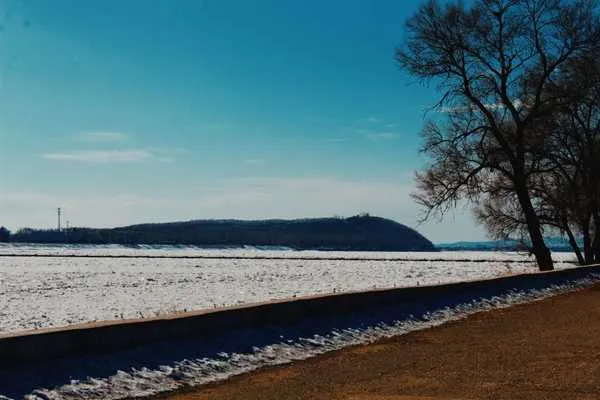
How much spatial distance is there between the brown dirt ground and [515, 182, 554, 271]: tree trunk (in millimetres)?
18366

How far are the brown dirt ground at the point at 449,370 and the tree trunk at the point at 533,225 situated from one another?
18366 mm

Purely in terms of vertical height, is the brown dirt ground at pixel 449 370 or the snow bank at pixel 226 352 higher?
the snow bank at pixel 226 352

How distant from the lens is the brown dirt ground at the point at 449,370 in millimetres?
8289

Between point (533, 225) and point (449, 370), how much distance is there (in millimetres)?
24349

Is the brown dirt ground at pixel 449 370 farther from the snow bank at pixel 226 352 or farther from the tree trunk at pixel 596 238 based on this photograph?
the tree trunk at pixel 596 238

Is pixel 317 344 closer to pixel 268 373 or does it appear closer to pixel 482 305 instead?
pixel 268 373

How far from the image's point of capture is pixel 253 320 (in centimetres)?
1241

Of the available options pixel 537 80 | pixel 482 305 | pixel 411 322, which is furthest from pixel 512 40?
pixel 411 322

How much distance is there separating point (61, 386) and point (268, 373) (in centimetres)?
267

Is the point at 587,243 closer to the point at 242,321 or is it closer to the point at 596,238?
the point at 596,238

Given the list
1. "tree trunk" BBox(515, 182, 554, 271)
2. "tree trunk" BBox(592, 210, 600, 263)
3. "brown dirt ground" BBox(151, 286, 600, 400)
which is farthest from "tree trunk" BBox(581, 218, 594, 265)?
"brown dirt ground" BBox(151, 286, 600, 400)

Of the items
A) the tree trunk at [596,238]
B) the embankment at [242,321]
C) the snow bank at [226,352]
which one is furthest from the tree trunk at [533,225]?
the snow bank at [226,352]

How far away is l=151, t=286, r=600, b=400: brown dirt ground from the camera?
8.29 m

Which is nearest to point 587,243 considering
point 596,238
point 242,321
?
point 596,238
